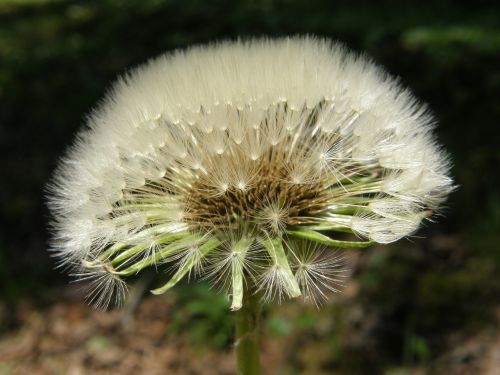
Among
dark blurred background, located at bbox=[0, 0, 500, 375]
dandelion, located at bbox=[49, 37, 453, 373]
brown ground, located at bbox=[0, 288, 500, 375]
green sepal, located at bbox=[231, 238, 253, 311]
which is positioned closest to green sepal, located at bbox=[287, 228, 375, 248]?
dandelion, located at bbox=[49, 37, 453, 373]

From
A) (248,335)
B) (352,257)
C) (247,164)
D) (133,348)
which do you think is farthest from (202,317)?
(247,164)

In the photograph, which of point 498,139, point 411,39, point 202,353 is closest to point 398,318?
point 202,353

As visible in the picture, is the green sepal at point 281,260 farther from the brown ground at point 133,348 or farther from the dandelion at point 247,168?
the brown ground at point 133,348

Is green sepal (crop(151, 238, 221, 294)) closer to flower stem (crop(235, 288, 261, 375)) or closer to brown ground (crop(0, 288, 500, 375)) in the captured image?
flower stem (crop(235, 288, 261, 375))

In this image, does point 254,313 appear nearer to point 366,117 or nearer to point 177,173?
point 177,173

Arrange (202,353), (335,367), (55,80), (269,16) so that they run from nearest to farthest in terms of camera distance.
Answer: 1. (335,367)
2. (202,353)
3. (269,16)
4. (55,80)

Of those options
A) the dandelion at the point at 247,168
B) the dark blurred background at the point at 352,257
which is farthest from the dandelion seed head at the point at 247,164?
the dark blurred background at the point at 352,257
